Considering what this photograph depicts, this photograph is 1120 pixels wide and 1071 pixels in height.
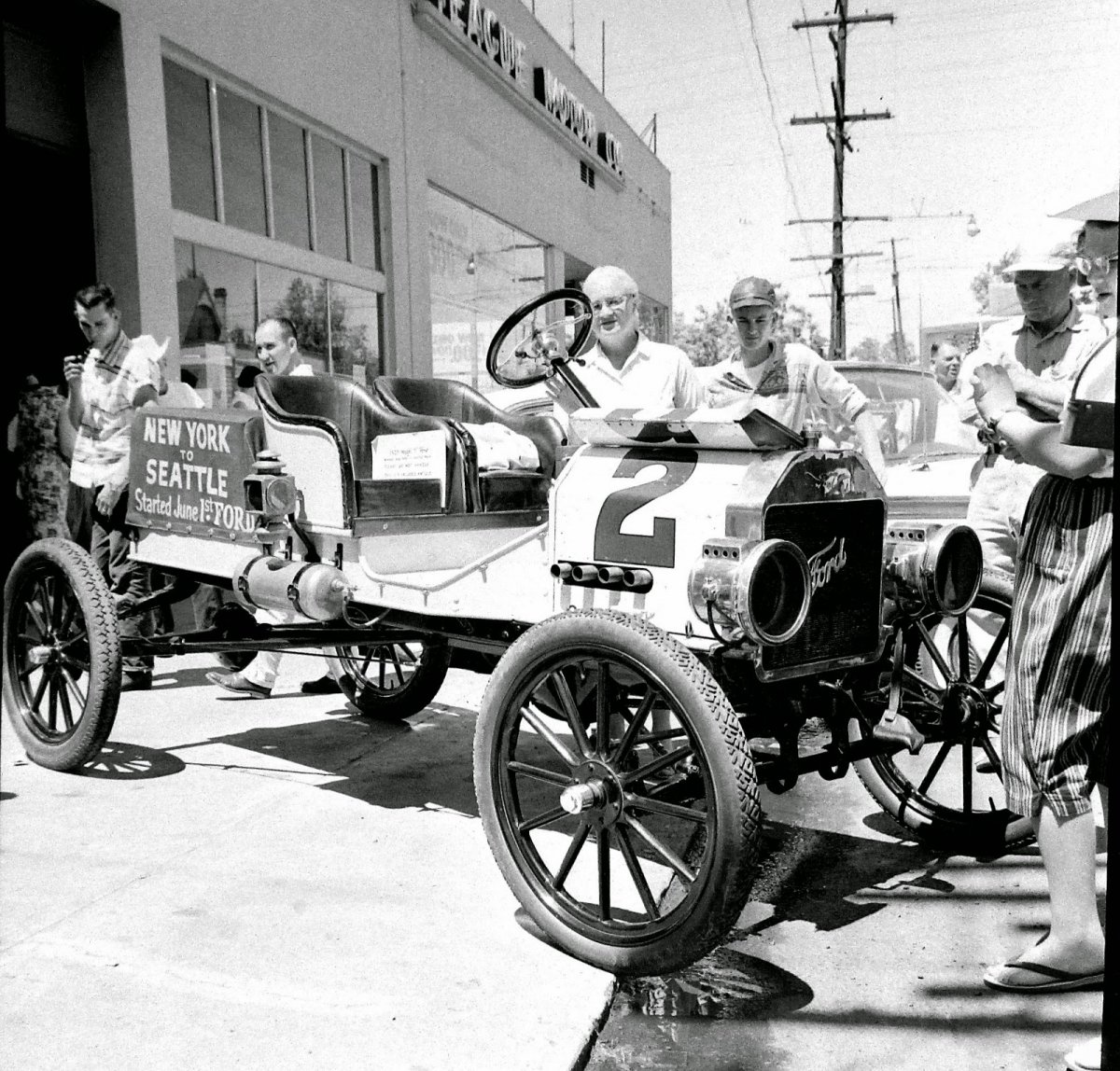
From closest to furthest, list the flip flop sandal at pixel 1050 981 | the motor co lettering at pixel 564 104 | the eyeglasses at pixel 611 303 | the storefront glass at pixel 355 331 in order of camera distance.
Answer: the flip flop sandal at pixel 1050 981 < the eyeglasses at pixel 611 303 < the storefront glass at pixel 355 331 < the motor co lettering at pixel 564 104

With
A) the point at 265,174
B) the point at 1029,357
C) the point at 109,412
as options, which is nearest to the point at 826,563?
the point at 1029,357

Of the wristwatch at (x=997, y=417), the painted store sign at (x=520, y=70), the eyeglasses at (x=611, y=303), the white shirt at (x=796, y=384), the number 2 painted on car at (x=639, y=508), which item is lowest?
the number 2 painted on car at (x=639, y=508)

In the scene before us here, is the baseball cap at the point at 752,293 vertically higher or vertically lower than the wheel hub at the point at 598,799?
higher

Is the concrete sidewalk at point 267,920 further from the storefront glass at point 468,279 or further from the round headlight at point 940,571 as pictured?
the storefront glass at point 468,279

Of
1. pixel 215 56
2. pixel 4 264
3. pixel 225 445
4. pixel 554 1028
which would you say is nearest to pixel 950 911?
pixel 554 1028

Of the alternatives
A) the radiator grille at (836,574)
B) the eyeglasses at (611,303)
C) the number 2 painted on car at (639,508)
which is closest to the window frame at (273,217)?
the eyeglasses at (611,303)

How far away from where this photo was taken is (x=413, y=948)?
10.3ft

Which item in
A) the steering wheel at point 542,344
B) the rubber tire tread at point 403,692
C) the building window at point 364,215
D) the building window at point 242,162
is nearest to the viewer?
the steering wheel at point 542,344

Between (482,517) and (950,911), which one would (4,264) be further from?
(950,911)

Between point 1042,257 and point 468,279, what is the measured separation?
11809 millimetres

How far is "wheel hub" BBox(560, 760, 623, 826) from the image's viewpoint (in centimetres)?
296

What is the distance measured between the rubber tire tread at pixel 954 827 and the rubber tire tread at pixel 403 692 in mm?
1951

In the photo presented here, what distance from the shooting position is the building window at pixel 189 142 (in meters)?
8.60

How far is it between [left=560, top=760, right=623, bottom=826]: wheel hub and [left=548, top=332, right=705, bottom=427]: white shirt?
188cm
